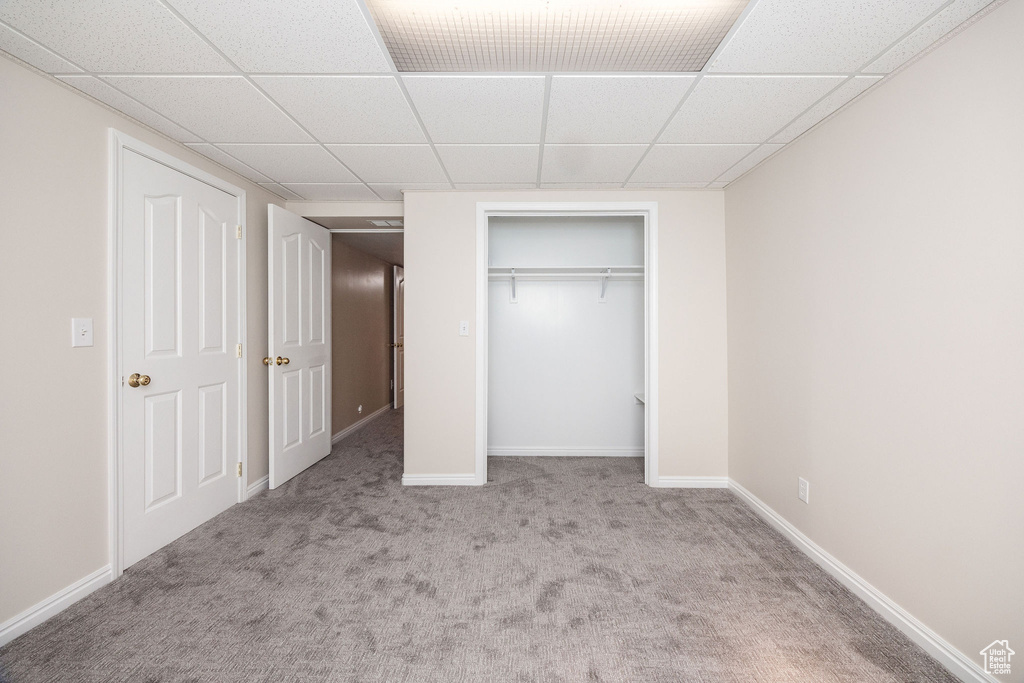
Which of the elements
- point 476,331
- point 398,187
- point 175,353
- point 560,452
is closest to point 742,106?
point 476,331

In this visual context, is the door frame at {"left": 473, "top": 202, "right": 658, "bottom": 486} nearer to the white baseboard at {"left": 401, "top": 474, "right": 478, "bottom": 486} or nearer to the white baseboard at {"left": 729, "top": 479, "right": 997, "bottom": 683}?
the white baseboard at {"left": 401, "top": 474, "right": 478, "bottom": 486}

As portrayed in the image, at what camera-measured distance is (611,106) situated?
200 cm

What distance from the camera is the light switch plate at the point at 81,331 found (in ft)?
6.19

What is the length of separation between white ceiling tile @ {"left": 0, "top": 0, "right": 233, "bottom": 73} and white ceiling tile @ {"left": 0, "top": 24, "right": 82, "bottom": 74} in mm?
43

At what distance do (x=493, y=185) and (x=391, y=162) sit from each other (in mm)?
782

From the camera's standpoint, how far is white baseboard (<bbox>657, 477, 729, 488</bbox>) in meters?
3.24

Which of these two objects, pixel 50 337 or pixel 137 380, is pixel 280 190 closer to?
pixel 137 380

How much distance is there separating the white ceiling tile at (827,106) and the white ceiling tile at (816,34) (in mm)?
143

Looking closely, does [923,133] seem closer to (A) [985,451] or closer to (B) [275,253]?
(A) [985,451]

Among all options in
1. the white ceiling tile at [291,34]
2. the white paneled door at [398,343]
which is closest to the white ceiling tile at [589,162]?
the white ceiling tile at [291,34]

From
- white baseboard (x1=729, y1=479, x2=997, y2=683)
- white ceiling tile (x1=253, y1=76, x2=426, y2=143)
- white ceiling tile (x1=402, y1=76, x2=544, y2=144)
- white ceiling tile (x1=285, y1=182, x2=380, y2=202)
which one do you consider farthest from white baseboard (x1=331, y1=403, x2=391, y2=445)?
white baseboard (x1=729, y1=479, x2=997, y2=683)

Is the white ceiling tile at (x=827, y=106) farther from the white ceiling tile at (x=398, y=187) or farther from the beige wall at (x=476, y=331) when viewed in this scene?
the white ceiling tile at (x=398, y=187)

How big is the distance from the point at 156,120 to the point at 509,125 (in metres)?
1.83

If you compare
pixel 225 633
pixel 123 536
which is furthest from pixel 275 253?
pixel 225 633
